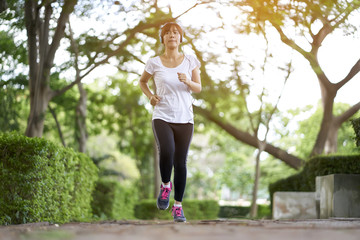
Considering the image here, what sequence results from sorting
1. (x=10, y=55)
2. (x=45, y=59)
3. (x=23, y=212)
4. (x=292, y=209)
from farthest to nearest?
(x=10, y=55) → (x=45, y=59) → (x=292, y=209) → (x=23, y=212)

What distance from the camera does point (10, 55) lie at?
653 inches

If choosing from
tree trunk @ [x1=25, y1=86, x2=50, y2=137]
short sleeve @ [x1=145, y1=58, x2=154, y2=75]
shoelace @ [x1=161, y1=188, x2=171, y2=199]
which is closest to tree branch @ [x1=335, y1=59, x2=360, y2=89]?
tree trunk @ [x1=25, y1=86, x2=50, y2=137]

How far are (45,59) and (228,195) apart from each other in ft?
252

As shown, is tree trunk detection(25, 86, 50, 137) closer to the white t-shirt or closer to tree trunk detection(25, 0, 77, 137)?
tree trunk detection(25, 0, 77, 137)

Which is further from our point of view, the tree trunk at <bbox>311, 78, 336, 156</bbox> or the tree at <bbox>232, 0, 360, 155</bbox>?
the tree trunk at <bbox>311, 78, 336, 156</bbox>

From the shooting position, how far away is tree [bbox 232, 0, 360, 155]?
11867 mm

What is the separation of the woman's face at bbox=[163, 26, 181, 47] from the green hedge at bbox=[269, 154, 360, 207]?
6776mm

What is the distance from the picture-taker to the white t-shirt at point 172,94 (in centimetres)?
629

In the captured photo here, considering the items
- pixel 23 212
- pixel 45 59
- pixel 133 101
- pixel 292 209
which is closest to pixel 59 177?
pixel 23 212

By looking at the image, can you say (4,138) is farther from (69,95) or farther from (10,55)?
(69,95)

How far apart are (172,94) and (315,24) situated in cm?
1063

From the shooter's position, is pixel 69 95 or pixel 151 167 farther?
pixel 151 167

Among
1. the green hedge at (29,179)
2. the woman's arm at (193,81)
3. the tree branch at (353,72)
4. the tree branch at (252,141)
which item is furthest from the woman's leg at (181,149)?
the tree branch at (252,141)

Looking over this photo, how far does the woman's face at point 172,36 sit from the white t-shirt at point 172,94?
0.24m
